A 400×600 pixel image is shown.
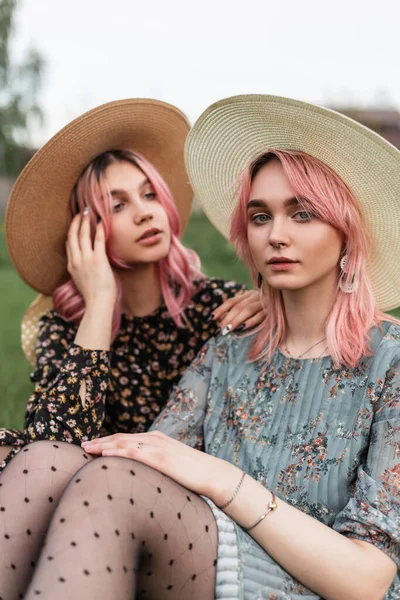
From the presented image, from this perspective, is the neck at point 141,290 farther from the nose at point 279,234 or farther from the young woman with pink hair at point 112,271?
the nose at point 279,234

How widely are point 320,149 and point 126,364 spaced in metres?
1.51

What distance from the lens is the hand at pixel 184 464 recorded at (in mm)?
2211

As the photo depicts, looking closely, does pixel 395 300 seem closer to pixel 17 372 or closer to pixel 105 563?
pixel 105 563

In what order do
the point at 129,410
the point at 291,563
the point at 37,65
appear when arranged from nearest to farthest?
the point at 291,563, the point at 129,410, the point at 37,65

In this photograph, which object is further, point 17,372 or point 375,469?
point 17,372

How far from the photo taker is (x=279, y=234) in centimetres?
247

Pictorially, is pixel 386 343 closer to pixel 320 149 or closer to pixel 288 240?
pixel 288 240

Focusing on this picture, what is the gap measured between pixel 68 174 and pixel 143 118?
1.45 ft

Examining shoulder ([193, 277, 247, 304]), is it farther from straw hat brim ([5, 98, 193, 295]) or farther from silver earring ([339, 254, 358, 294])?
silver earring ([339, 254, 358, 294])

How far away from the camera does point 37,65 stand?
34562 millimetres

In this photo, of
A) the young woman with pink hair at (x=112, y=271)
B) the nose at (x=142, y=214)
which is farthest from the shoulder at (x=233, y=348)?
the nose at (x=142, y=214)

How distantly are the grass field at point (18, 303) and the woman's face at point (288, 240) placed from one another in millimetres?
747

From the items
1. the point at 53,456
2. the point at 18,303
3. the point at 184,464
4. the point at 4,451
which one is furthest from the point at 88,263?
the point at 18,303

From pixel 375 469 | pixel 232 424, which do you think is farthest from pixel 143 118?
pixel 375 469
